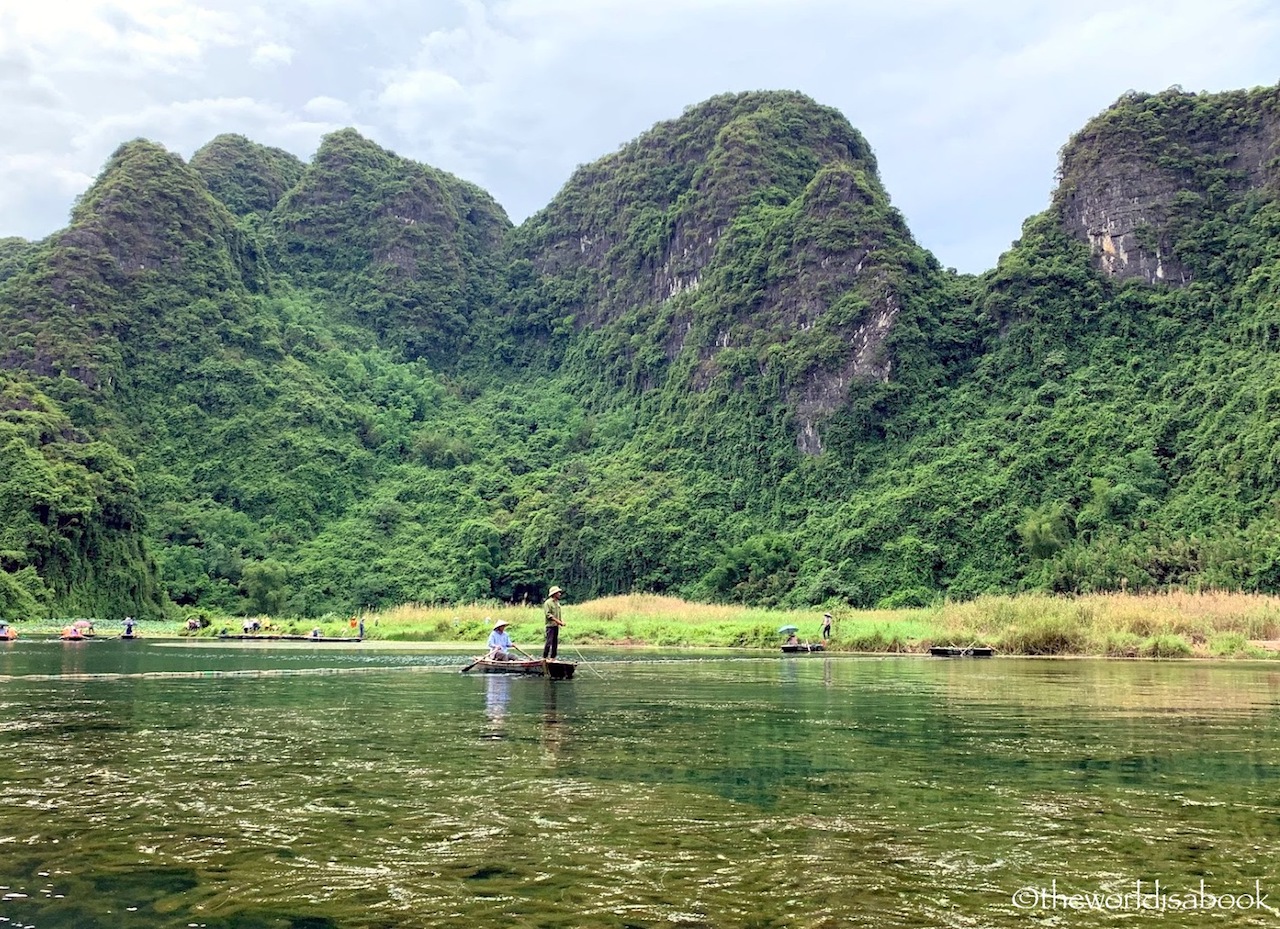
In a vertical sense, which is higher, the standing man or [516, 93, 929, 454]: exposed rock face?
[516, 93, 929, 454]: exposed rock face

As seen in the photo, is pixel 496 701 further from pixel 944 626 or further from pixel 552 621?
pixel 944 626

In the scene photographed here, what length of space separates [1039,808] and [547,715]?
712 centimetres

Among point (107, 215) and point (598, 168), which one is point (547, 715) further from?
point (598, 168)

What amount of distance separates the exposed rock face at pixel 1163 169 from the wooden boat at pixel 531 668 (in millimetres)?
59769

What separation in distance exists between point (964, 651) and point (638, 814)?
24.6 metres

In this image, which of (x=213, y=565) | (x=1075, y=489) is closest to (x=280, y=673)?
(x=1075, y=489)

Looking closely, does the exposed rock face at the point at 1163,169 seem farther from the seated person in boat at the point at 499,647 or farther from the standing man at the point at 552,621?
the standing man at the point at 552,621

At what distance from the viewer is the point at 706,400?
8156 centimetres

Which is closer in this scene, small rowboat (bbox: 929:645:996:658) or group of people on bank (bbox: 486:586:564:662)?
group of people on bank (bbox: 486:586:564:662)

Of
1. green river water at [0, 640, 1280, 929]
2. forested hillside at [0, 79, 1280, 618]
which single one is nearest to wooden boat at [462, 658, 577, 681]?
green river water at [0, 640, 1280, 929]

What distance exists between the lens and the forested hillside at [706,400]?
5725cm

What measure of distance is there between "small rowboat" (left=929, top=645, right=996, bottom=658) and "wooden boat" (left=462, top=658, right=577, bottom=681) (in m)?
13.9

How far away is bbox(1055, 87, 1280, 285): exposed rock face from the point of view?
65.7 metres

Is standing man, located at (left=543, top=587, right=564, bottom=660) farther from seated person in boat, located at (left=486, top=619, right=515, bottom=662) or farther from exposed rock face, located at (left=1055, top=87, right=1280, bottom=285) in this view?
exposed rock face, located at (left=1055, top=87, right=1280, bottom=285)
